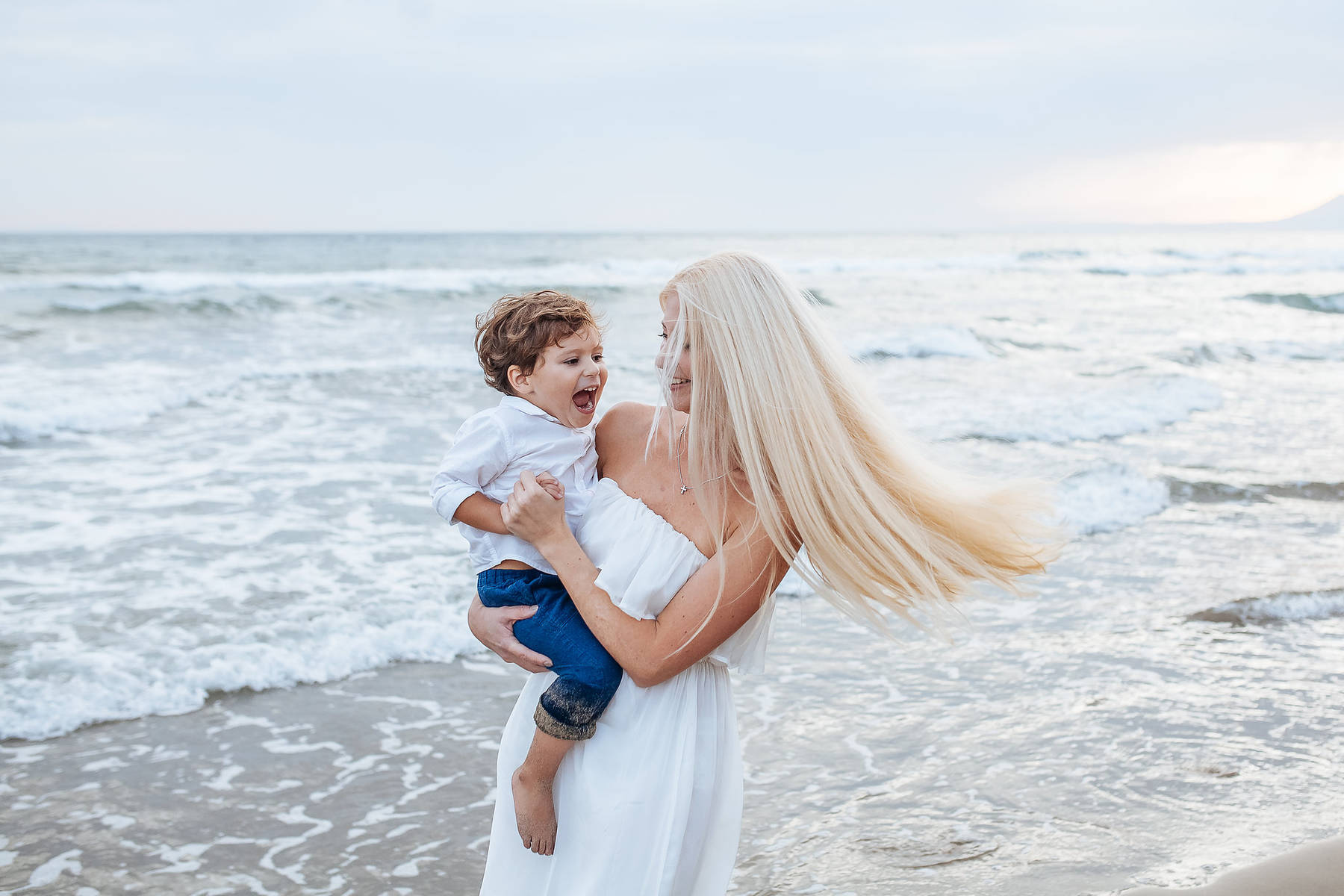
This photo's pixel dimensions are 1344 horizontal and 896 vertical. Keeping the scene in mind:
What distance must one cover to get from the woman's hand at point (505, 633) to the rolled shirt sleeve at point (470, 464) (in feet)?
0.71

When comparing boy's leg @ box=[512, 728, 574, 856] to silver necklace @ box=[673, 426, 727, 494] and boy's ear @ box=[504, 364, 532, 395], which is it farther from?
boy's ear @ box=[504, 364, 532, 395]

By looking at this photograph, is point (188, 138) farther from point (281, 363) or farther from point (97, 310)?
point (281, 363)

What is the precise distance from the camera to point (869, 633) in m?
5.82

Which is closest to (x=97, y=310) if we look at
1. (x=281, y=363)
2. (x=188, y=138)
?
(x=281, y=363)

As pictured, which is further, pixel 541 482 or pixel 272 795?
pixel 272 795

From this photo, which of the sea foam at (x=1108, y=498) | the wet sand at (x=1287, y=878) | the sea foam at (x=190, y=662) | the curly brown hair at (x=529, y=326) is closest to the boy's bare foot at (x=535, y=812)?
the curly brown hair at (x=529, y=326)

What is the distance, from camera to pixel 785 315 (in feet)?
6.24

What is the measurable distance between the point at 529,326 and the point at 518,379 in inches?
5.2

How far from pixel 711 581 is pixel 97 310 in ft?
74.1

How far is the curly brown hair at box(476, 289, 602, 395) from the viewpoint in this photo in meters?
2.16

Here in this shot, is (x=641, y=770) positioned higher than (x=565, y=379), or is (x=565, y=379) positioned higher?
(x=565, y=379)

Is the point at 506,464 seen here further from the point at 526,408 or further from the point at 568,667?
the point at 568,667

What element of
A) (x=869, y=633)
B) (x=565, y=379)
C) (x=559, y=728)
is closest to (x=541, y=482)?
(x=565, y=379)

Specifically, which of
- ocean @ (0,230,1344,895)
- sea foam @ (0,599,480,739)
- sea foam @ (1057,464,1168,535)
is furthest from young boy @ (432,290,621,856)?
sea foam @ (1057,464,1168,535)
